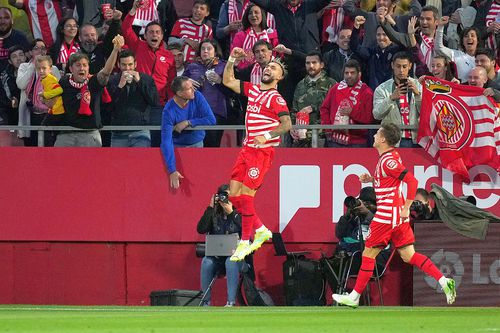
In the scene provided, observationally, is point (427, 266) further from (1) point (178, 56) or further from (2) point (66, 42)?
(2) point (66, 42)

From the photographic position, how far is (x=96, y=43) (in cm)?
1889

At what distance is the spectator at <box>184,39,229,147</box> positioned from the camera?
1831 cm

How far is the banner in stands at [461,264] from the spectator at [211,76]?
3327 millimetres

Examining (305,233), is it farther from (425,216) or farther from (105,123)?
(105,123)

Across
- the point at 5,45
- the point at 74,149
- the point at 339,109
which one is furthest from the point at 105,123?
the point at 339,109

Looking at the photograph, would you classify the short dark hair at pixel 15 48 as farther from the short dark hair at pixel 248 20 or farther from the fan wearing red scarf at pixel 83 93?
the short dark hair at pixel 248 20

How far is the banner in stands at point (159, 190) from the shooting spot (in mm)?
18203

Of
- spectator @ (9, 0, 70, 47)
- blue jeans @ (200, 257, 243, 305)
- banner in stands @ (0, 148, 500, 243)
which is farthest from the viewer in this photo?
spectator @ (9, 0, 70, 47)

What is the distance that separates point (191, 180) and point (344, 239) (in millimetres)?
2510

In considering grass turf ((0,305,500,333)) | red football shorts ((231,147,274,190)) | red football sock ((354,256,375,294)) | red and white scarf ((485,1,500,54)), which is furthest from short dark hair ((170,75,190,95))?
red and white scarf ((485,1,500,54))

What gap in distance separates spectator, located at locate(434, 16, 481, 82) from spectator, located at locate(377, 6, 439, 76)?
223mm

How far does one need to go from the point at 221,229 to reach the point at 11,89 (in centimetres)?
380

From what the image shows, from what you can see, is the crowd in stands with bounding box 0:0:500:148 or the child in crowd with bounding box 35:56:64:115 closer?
the crowd in stands with bounding box 0:0:500:148

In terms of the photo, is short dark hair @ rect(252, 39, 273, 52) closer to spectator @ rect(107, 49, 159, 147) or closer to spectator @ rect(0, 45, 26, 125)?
spectator @ rect(107, 49, 159, 147)
